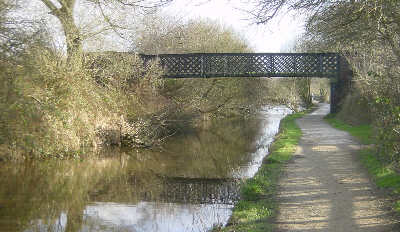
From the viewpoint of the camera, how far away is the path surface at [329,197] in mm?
7078

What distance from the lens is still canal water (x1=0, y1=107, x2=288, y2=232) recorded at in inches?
357

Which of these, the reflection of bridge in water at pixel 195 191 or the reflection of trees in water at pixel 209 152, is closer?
the reflection of bridge in water at pixel 195 191

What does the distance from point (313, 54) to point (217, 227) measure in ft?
67.2

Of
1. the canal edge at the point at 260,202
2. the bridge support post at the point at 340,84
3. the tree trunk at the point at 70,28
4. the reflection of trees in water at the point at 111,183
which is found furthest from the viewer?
the bridge support post at the point at 340,84

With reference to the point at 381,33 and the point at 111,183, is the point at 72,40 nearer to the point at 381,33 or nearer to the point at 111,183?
the point at 111,183

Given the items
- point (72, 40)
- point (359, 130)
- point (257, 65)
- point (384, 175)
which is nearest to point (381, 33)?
point (384, 175)

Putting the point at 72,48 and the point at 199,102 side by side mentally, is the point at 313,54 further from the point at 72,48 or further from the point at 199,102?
the point at 72,48

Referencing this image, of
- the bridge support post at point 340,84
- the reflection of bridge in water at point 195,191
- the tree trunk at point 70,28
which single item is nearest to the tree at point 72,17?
the tree trunk at point 70,28

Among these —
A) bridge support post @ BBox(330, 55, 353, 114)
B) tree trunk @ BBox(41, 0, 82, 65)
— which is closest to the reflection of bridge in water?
tree trunk @ BBox(41, 0, 82, 65)

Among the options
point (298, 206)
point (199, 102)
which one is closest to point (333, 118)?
point (199, 102)

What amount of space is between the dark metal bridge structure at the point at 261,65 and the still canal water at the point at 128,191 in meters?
8.31

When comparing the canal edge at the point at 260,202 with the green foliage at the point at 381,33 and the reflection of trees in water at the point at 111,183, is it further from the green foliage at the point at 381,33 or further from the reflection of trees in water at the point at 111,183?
the green foliage at the point at 381,33

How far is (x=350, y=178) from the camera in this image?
10352 mm

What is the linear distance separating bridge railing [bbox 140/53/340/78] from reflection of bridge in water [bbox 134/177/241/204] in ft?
45.2
